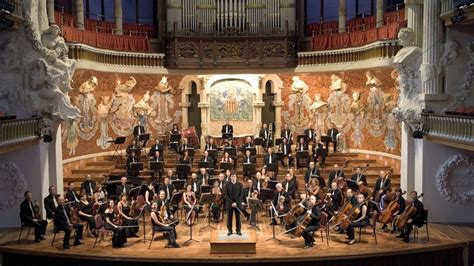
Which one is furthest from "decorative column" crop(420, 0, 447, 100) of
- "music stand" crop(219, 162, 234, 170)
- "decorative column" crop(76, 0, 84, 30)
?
"decorative column" crop(76, 0, 84, 30)

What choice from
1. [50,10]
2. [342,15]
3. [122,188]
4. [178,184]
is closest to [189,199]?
[178,184]

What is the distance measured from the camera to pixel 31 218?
13.3 m

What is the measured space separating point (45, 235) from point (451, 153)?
9.25 m

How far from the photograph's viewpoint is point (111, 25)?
67.2ft

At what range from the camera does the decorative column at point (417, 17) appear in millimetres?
15469

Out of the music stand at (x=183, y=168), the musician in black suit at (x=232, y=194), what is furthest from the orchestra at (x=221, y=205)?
the music stand at (x=183, y=168)

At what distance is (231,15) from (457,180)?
8647 mm

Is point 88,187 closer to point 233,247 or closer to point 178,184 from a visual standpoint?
point 178,184

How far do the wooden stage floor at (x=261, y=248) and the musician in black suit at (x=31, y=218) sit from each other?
231 millimetres

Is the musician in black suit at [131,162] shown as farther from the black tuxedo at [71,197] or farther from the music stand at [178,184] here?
the black tuxedo at [71,197]

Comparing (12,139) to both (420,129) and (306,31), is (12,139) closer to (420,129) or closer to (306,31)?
(420,129)

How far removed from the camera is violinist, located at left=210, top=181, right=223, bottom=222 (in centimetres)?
1414

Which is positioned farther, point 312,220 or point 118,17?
point 118,17

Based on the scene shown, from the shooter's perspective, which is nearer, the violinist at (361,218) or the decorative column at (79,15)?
Result: the violinist at (361,218)
